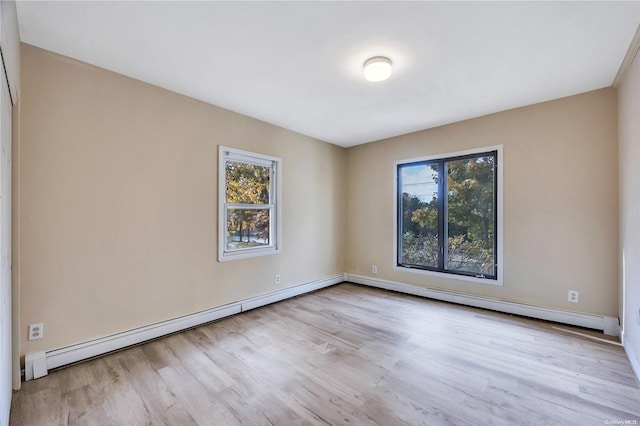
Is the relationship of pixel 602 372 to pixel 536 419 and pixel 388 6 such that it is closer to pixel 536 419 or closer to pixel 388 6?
pixel 536 419

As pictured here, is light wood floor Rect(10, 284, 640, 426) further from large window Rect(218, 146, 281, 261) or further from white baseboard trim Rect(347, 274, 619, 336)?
large window Rect(218, 146, 281, 261)

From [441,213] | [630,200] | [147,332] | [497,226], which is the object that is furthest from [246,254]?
[630,200]

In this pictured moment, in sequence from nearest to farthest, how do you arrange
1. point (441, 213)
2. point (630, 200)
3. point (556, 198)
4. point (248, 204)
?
point (630, 200) < point (556, 198) < point (248, 204) < point (441, 213)

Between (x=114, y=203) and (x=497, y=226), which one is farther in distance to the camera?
(x=497, y=226)

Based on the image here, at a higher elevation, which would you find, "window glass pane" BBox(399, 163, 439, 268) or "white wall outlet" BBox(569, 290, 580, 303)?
"window glass pane" BBox(399, 163, 439, 268)

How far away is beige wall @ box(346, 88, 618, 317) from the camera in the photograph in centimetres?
293

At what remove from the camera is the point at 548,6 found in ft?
5.81

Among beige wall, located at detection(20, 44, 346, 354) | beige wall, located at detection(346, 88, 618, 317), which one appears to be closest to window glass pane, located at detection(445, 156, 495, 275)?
beige wall, located at detection(346, 88, 618, 317)

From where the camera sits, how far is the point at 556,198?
320 centimetres

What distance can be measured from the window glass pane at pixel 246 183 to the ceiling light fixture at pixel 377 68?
199 cm

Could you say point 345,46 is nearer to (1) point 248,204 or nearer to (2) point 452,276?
(1) point 248,204

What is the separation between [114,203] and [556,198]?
461cm

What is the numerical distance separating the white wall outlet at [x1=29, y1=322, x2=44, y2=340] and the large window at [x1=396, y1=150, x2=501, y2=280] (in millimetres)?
4219

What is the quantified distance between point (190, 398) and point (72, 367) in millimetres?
1179
